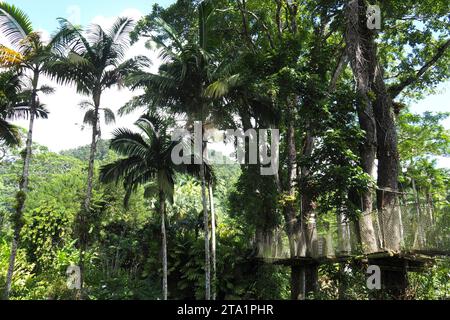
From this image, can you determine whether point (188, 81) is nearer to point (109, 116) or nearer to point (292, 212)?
point (109, 116)

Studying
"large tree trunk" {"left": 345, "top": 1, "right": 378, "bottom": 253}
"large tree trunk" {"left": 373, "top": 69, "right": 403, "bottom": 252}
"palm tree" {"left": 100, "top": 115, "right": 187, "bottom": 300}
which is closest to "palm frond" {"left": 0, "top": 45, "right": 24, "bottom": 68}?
"palm tree" {"left": 100, "top": 115, "right": 187, "bottom": 300}

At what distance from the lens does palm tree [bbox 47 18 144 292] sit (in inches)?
611

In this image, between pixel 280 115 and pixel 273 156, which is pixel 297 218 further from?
pixel 280 115

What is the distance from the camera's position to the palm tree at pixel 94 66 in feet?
51.0

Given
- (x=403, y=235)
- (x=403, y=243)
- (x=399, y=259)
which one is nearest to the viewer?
(x=403, y=243)

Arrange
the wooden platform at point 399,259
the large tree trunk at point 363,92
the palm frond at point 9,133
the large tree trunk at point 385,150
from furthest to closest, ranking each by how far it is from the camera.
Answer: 1. the palm frond at point 9,133
2. the large tree trunk at point 363,92
3. the large tree trunk at point 385,150
4. the wooden platform at point 399,259

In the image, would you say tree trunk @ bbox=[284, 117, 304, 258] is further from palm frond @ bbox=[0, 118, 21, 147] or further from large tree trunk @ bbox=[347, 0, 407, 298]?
palm frond @ bbox=[0, 118, 21, 147]

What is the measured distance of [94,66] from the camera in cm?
1620

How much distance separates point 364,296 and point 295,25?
1121cm

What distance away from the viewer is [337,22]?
49.9 feet

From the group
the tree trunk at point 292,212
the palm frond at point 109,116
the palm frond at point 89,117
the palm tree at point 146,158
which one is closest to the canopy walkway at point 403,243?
the tree trunk at point 292,212

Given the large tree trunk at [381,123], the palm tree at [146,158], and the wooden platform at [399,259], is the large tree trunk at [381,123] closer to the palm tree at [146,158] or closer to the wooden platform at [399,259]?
the wooden platform at [399,259]

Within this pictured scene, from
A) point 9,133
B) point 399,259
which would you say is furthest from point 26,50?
point 399,259
